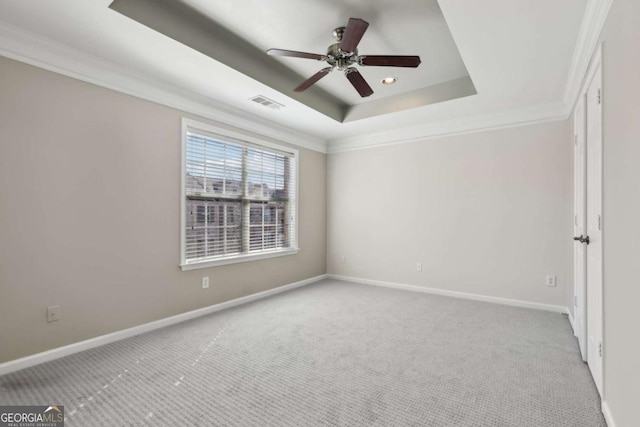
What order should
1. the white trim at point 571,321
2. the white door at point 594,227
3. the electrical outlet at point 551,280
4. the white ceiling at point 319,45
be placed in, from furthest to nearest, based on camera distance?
the electrical outlet at point 551,280 < the white trim at point 571,321 < the white ceiling at point 319,45 < the white door at point 594,227

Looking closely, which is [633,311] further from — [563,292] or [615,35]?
[563,292]

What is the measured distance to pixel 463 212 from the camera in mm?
4195

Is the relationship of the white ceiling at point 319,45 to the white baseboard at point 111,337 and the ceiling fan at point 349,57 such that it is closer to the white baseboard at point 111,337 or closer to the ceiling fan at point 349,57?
the ceiling fan at point 349,57

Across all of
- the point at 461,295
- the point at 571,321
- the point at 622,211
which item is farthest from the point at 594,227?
the point at 461,295

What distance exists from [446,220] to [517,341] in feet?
6.25

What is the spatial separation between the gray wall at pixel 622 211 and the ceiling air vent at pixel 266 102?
2.88 metres

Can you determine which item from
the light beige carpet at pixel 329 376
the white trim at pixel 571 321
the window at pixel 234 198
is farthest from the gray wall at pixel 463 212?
the window at pixel 234 198

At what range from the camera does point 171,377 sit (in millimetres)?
2148

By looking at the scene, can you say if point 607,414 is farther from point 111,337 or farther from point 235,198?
point 235,198

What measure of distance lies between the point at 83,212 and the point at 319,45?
2586mm

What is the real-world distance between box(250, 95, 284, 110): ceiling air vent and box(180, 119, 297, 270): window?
589mm

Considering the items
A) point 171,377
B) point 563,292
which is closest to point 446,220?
point 563,292

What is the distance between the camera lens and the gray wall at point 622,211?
1255 millimetres

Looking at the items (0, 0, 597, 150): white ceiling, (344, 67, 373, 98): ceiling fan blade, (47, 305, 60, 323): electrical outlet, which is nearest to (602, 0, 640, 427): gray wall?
(0, 0, 597, 150): white ceiling
